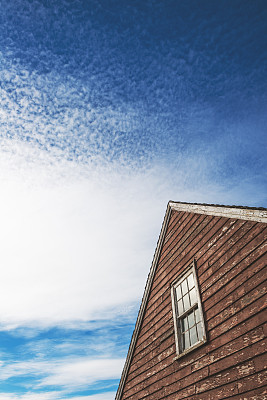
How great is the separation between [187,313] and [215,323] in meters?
1.21

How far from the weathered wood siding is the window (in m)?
0.19

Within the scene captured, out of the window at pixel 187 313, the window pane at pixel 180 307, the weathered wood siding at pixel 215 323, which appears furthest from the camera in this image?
the window pane at pixel 180 307

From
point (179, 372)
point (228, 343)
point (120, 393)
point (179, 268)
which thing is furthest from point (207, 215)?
point (120, 393)

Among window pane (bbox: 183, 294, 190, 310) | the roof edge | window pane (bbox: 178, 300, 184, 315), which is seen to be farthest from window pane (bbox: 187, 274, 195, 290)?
the roof edge

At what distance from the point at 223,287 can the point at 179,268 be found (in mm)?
1943

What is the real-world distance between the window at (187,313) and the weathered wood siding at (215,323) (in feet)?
0.62

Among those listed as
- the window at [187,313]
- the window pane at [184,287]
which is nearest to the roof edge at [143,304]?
the window at [187,313]

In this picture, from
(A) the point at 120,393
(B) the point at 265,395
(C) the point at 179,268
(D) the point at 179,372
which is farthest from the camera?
(A) the point at 120,393

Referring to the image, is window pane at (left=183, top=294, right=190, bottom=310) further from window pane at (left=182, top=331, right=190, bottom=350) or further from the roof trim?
the roof trim

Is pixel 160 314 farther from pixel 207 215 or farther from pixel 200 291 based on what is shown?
pixel 207 215

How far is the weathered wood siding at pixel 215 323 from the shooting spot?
3797 millimetres

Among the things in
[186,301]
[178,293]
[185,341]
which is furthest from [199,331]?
[178,293]

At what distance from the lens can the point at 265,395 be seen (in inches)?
131

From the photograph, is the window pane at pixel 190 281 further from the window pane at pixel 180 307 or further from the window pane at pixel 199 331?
the window pane at pixel 199 331
